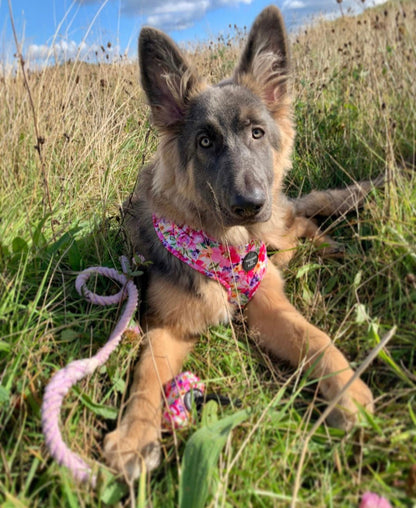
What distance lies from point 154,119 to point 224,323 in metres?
1.57

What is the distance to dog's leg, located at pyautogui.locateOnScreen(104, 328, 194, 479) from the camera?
1706mm

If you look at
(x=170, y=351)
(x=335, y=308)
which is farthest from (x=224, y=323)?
(x=335, y=308)

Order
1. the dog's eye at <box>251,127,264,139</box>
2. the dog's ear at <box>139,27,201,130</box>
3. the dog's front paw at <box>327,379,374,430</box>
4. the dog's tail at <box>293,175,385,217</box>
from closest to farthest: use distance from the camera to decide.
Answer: the dog's front paw at <box>327,379,374,430</box>, the dog's ear at <box>139,27,201,130</box>, the dog's eye at <box>251,127,264,139</box>, the dog's tail at <box>293,175,385,217</box>

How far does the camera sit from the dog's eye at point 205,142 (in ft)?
8.87

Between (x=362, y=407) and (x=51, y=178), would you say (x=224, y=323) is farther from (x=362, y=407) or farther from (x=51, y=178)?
(x=51, y=178)

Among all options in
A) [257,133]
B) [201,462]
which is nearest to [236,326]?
[201,462]

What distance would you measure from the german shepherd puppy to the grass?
15 centimetres

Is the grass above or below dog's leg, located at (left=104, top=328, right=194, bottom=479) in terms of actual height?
above

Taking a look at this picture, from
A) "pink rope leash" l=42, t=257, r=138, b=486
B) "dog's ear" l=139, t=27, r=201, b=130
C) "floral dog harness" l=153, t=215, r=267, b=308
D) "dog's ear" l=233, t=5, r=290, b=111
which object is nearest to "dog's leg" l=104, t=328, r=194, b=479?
"pink rope leash" l=42, t=257, r=138, b=486

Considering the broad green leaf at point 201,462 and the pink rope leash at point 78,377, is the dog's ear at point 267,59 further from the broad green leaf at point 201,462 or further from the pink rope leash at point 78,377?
the broad green leaf at point 201,462

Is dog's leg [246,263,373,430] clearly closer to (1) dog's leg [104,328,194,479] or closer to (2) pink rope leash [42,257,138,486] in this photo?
(1) dog's leg [104,328,194,479]

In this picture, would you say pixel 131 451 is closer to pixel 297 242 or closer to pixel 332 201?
pixel 297 242

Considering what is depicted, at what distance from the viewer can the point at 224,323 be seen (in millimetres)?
2695

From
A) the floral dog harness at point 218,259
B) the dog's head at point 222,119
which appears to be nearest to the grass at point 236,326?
the floral dog harness at point 218,259
